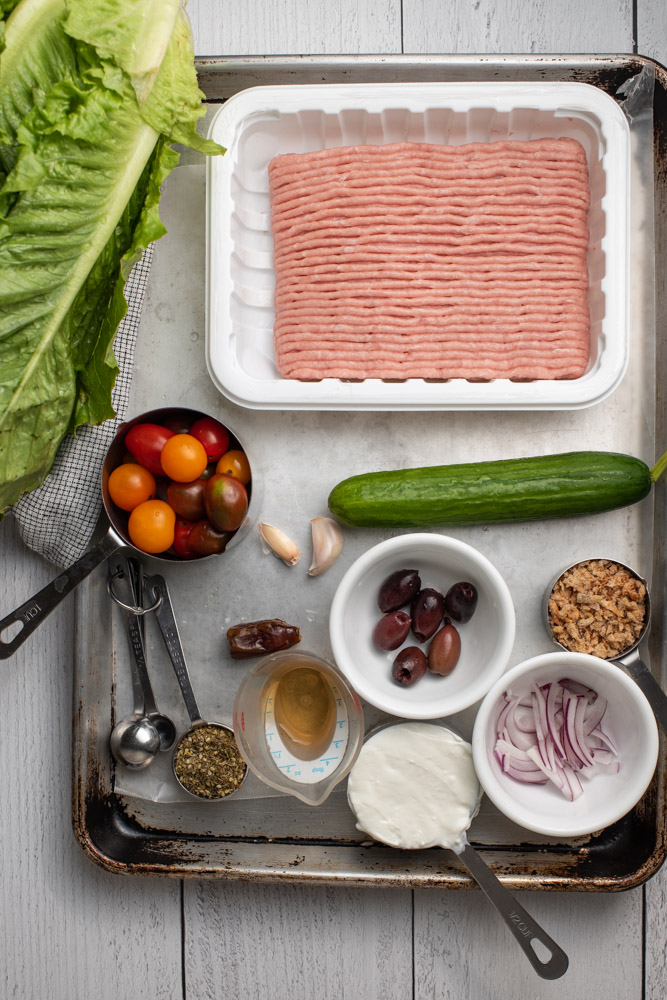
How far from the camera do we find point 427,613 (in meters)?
1.46

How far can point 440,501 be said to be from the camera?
148 centimetres

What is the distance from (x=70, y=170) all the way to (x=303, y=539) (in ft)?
2.62

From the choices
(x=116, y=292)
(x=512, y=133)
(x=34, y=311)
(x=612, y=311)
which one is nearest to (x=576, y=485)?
(x=612, y=311)

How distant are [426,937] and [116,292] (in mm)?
1460

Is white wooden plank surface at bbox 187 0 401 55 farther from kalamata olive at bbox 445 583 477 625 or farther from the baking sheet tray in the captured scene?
kalamata olive at bbox 445 583 477 625

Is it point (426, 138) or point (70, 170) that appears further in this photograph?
point (426, 138)

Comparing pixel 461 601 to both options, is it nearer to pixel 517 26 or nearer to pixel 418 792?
pixel 418 792

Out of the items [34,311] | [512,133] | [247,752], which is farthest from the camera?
[512,133]

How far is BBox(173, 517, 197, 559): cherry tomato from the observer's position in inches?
58.3

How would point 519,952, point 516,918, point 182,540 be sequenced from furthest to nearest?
point 519,952 < point 182,540 < point 516,918

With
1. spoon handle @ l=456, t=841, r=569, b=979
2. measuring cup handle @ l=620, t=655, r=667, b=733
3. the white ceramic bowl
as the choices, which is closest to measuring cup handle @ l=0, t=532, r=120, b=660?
the white ceramic bowl

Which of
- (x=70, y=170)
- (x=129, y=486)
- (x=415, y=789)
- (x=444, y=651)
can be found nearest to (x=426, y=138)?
(x=70, y=170)

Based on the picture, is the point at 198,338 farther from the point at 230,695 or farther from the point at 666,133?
the point at 666,133

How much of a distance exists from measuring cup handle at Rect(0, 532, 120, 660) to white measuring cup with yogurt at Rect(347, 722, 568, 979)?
2.09 ft
